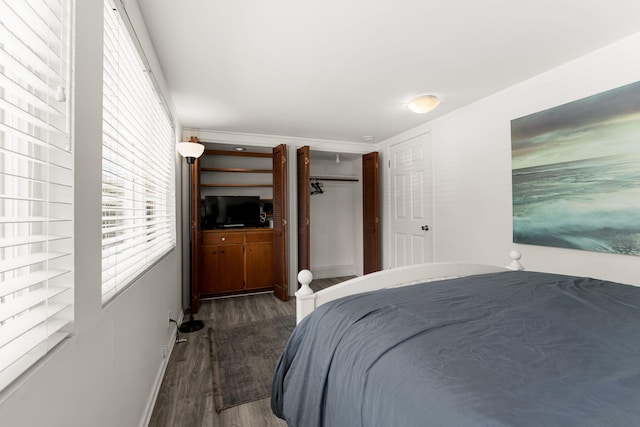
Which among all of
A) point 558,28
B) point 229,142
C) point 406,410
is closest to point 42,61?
point 406,410

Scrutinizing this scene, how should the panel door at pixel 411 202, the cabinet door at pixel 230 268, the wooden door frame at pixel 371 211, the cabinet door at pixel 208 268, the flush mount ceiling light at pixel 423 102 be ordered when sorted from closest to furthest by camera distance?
1. the flush mount ceiling light at pixel 423 102
2. the panel door at pixel 411 202
3. the cabinet door at pixel 208 268
4. the cabinet door at pixel 230 268
5. the wooden door frame at pixel 371 211

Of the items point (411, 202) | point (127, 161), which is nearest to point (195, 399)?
point (127, 161)

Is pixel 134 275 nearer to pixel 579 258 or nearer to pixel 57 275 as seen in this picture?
pixel 57 275

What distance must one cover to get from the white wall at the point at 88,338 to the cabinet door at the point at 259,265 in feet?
8.84

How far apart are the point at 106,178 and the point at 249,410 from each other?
157 centimetres

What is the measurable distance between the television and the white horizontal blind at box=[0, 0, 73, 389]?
347 centimetres

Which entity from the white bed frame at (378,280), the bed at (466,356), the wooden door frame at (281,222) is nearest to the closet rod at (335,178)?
the wooden door frame at (281,222)

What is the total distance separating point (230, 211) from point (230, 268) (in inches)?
33.2

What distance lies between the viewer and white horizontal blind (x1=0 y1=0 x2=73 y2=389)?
63cm

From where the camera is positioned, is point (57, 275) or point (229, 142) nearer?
point (57, 275)

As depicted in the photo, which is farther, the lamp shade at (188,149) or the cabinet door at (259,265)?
the cabinet door at (259,265)

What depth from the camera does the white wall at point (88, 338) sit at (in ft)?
2.31

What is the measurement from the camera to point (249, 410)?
1.81 m

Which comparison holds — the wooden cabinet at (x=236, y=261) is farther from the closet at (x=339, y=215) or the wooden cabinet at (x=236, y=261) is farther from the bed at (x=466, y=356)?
the bed at (x=466, y=356)
